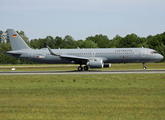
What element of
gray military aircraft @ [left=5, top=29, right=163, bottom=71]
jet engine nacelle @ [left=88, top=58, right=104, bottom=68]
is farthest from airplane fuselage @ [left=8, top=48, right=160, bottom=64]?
jet engine nacelle @ [left=88, top=58, right=104, bottom=68]

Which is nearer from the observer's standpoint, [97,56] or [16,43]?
[97,56]

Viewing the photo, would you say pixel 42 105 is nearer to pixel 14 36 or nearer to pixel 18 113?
pixel 18 113

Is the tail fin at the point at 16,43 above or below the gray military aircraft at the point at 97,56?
above

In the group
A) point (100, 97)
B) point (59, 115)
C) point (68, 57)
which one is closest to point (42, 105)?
point (59, 115)

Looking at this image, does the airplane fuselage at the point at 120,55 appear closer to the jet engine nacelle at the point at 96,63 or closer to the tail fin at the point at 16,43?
the jet engine nacelle at the point at 96,63

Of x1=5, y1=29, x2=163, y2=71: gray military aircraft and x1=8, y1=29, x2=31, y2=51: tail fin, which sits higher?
x1=8, y1=29, x2=31, y2=51: tail fin

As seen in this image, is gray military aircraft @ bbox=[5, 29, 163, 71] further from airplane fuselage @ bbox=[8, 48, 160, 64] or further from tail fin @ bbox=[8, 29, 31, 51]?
tail fin @ bbox=[8, 29, 31, 51]

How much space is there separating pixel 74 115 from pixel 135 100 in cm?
468

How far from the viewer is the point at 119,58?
145ft

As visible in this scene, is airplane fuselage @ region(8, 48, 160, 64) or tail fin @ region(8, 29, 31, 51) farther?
tail fin @ region(8, 29, 31, 51)

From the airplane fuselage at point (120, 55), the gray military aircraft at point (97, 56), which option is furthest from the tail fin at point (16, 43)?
the airplane fuselage at point (120, 55)

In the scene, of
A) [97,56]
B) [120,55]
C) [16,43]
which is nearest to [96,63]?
[97,56]

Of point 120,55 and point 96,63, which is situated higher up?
point 120,55

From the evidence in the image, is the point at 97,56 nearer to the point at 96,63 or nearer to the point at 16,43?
the point at 96,63
